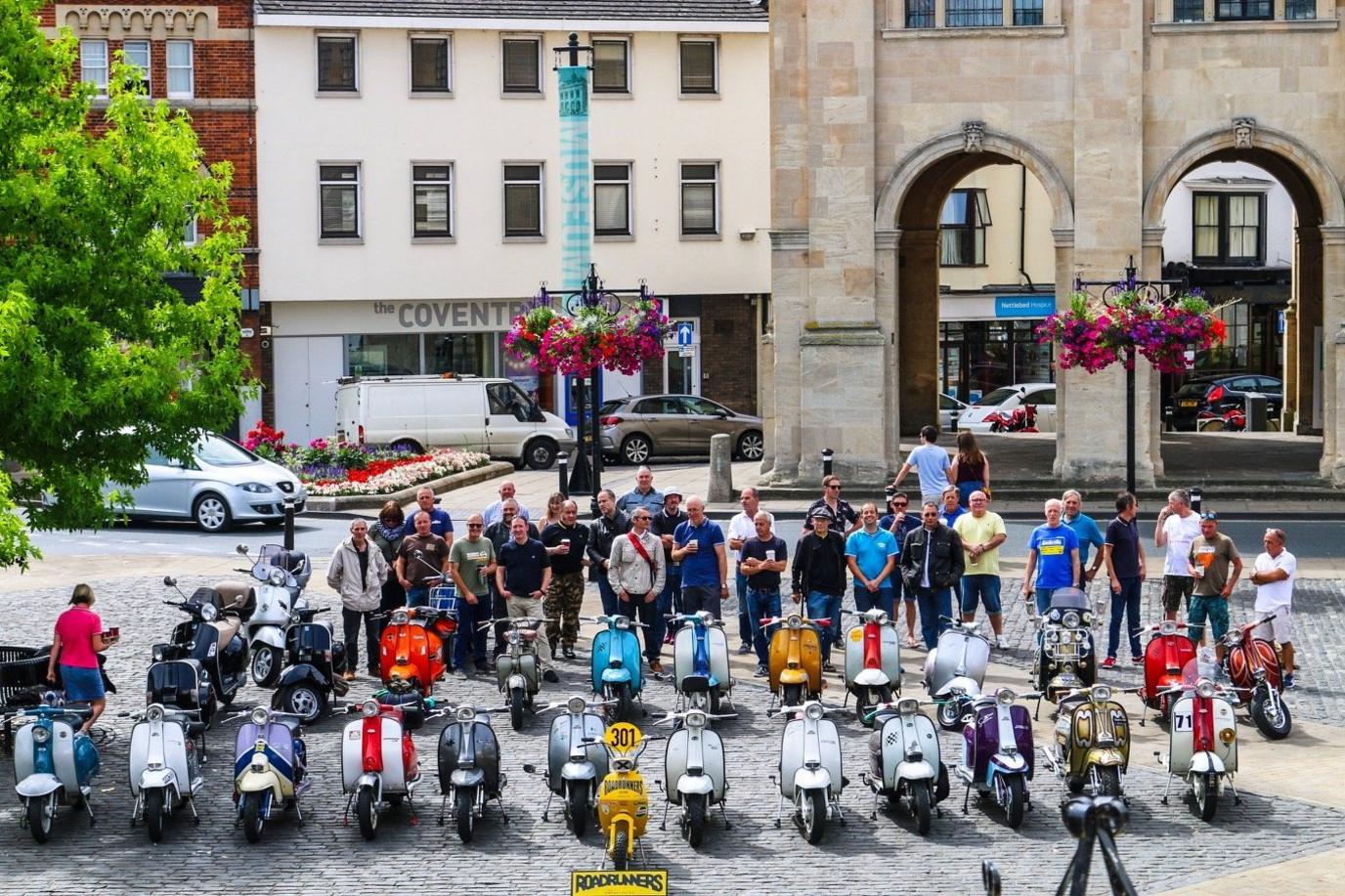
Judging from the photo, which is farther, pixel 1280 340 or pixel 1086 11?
pixel 1280 340

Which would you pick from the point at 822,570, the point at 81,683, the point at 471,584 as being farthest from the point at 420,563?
the point at 81,683

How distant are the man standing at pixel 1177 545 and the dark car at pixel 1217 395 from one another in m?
30.2

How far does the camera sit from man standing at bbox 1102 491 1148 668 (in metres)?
19.9

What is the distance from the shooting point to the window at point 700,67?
48.9 meters

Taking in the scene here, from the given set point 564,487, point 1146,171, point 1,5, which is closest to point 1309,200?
point 1146,171

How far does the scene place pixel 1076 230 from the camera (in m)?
Result: 31.5

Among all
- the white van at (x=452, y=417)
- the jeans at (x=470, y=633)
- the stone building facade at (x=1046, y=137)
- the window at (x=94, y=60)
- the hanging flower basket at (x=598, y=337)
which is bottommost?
the jeans at (x=470, y=633)

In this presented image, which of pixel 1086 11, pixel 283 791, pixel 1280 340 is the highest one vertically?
pixel 1086 11

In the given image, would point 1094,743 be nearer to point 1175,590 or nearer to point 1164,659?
point 1164,659

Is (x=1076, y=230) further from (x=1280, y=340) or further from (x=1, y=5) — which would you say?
(x=1280, y=340)

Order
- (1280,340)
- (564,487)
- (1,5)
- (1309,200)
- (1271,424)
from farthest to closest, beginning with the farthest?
(1280,340)
(1271,424)
(1309,200)
(564,487)
(1,5)

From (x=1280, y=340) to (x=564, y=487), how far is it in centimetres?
3408

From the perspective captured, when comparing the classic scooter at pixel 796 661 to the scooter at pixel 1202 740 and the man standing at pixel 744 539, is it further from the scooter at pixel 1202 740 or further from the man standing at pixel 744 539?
the scooter at pixel 1202 740

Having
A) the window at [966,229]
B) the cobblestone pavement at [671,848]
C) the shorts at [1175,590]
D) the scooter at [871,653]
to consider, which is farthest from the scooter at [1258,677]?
the window at [966,229]
